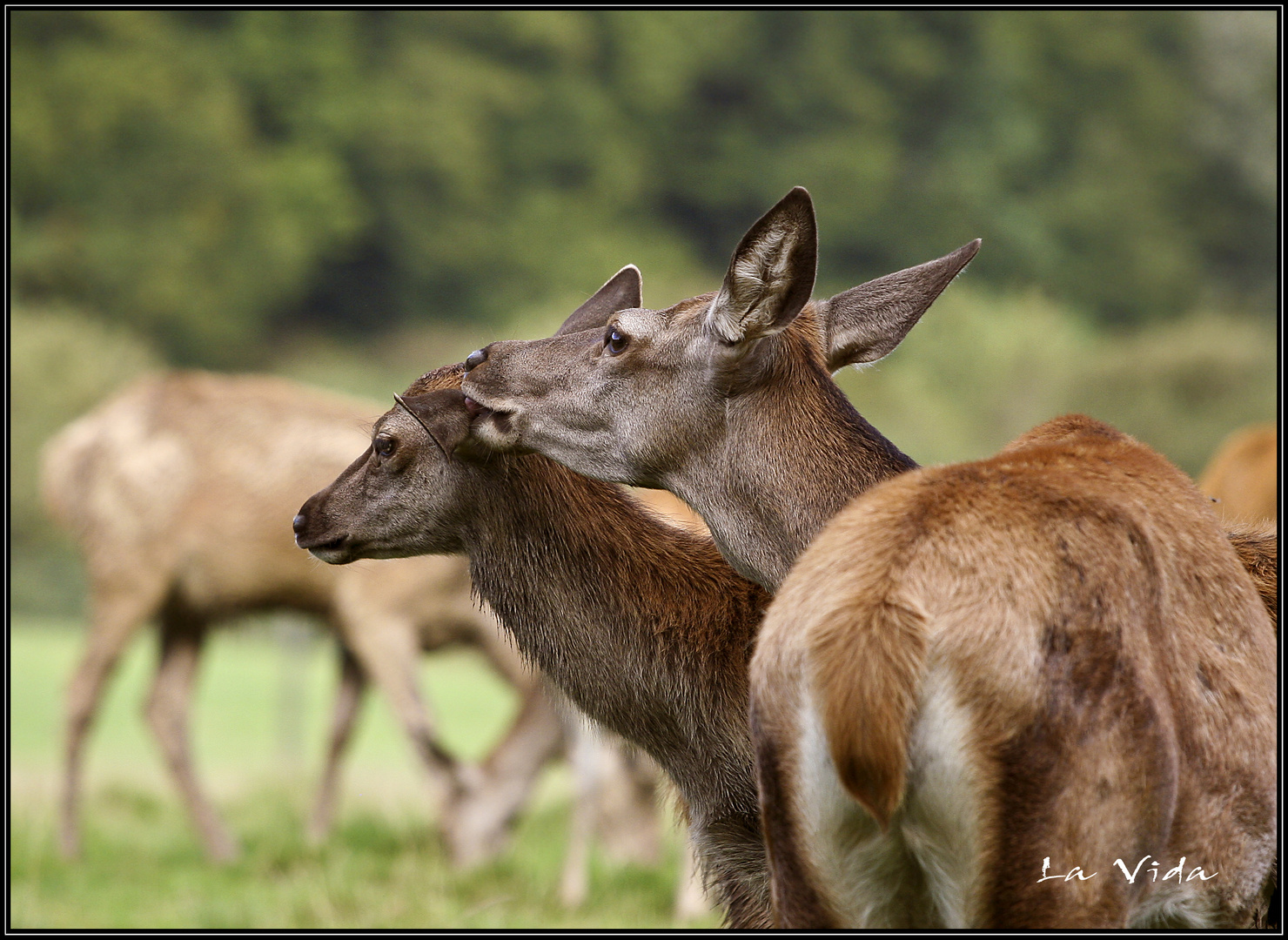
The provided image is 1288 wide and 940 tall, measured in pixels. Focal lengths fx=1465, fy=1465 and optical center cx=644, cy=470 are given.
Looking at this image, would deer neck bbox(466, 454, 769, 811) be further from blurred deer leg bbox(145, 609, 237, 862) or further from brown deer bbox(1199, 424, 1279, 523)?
blurred deer leg bbox(145, 609, 237, 862)

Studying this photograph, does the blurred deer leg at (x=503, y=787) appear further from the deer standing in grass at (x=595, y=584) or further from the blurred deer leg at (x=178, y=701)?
the deer standing in grass at (x=595, y=584)

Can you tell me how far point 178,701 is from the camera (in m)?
9.04

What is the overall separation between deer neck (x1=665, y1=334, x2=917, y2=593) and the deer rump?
0.62 meters

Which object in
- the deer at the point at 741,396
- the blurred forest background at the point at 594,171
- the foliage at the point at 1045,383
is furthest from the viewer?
the blurred forest background at the point at 594,171

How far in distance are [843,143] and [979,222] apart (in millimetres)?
4777

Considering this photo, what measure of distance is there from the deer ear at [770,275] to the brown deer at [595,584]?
2.33 feet

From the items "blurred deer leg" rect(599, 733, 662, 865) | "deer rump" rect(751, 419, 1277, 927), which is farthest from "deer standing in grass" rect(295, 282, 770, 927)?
"blurred deer leg" rect(599, 733, 662, 865)

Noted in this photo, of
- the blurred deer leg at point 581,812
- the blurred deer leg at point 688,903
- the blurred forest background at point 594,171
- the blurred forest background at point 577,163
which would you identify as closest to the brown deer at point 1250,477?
the blurred deer leg at point 688,903

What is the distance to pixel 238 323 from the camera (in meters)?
38.2

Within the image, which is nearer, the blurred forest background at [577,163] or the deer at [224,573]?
the deer at [224,573]

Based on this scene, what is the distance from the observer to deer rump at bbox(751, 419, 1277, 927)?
7.67 feet

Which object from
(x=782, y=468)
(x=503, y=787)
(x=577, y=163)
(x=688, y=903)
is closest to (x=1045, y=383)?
(x=503, y=787)

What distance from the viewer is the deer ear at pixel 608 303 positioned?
4141 mm

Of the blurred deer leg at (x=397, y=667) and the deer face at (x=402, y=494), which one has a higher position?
the deer face at (x=402, y=494)
